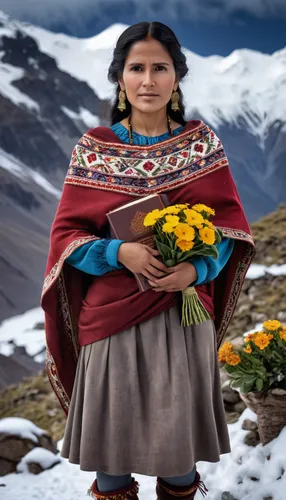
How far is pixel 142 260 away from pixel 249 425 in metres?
1.80

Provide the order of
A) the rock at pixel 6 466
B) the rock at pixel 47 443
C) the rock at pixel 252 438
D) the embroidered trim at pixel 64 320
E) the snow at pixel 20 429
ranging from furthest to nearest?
the rock at pixel 47 443, the snow at pixel 20 429, the rock at pixel 6 466, the rock at pixel 252 438, the embroidered trim at pixel 64 320

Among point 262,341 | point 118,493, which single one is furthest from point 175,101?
point 118,493

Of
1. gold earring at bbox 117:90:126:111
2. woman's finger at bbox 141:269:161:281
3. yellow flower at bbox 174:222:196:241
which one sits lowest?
woman's finger at bbox 141:269:161:281

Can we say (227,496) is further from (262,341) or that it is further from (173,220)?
(173,220)

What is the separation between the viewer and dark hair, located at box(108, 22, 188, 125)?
1.98 metres

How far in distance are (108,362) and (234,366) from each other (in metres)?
1.07

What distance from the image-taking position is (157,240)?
6.01 feet

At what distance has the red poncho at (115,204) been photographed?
75.6 inches

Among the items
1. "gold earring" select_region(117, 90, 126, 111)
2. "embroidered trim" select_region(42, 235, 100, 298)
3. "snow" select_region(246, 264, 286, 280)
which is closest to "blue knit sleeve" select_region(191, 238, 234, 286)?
"embroidered trim" select_region(42, 235, 100, 298)

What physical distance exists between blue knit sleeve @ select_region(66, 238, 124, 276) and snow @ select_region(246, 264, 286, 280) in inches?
213

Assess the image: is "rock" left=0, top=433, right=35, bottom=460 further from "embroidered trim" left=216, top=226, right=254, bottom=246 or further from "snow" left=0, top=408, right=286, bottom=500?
"embroidered trim" left=216, top=226, right=254, bottom=246

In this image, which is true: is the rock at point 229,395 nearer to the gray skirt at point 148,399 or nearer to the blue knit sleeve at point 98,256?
the gray skirt at point 148,399

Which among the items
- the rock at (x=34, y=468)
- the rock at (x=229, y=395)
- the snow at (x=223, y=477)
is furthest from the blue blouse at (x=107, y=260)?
the rock at (x=34, y=468)

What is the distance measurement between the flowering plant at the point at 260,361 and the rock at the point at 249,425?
1.82 feet
